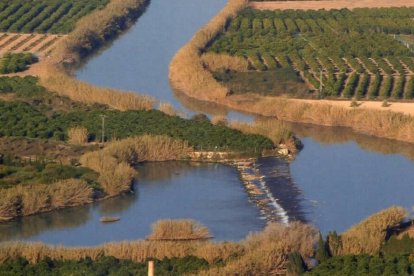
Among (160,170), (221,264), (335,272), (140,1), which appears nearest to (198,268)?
(221,264)

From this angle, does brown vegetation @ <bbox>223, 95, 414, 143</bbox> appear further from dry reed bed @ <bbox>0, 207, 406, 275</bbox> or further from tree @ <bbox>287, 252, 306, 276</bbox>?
tree @ <bbox>287, 252, 306, 276</bbox>

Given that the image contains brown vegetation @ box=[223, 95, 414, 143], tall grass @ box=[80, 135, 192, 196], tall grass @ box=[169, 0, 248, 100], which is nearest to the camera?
tall grass @ box=[80, 135, 192, 196]

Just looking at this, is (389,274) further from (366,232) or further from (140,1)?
(140,1)

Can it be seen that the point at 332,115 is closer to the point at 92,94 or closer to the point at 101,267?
the point at 92,94

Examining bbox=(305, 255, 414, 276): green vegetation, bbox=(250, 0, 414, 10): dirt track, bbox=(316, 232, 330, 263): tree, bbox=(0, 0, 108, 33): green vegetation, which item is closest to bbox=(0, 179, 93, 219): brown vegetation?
bbox=(316, 232, 330, 263): tree

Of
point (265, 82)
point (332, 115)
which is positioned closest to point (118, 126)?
point (332, 115)

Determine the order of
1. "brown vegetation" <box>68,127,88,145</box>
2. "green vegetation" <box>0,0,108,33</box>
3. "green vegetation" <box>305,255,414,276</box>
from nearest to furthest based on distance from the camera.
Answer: "green vegetation" <box>305,255,414,276</box> → "brown vegetation" <box>68,127,88,145</box> → "green vegetation" <box>0,0,108,33</box>
